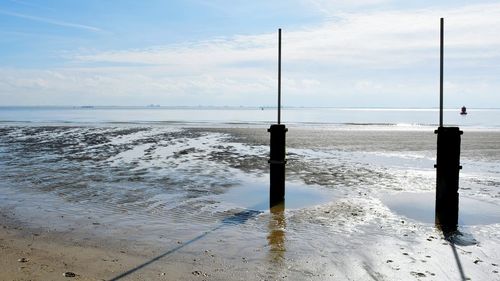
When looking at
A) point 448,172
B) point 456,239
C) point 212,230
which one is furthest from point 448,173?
point 212,230

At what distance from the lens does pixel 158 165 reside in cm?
2034

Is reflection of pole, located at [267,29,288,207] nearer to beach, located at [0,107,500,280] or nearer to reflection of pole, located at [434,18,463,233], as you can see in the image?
beach, located at [0,107,500,280]

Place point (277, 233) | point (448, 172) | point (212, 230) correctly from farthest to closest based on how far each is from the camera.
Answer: point (448, 172), point (212, 230), point (277, 233)

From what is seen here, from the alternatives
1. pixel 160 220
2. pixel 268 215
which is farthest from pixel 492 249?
pixel 160 220

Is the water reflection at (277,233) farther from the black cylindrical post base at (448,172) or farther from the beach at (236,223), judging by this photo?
the black cylindrical post base at (448,172)

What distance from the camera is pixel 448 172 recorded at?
423 inches

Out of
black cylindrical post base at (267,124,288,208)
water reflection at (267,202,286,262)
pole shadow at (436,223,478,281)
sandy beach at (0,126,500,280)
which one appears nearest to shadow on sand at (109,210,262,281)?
sandy beach at (0,126,500,280)

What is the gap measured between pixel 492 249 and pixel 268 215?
4870 mm

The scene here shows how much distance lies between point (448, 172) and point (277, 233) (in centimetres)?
442

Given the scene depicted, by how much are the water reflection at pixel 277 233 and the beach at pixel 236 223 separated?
4 cm

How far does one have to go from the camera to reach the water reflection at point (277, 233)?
8.08 meters

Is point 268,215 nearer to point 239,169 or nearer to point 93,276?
point 93,276

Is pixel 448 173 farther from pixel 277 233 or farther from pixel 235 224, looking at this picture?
pixel 235 224

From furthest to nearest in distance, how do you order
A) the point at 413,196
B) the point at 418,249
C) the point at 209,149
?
the point at 209,149 → the point at 413,196 → the point at 418,249
